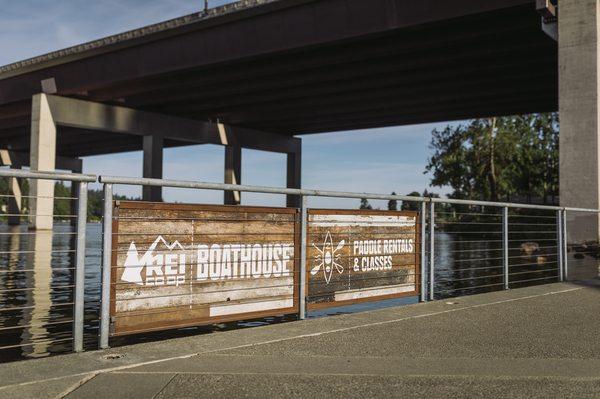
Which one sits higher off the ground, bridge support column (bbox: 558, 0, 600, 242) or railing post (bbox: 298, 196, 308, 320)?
bridge support column (bbox: 558, 0, 600, 242)

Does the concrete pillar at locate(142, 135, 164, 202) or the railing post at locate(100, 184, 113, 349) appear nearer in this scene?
the railing post at locate(100, 184, 113, 349)

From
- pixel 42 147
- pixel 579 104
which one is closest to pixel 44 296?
pixel 579 104

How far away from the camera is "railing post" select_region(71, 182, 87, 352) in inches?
201

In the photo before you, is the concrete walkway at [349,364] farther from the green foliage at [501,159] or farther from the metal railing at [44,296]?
the green foliage at [501,159]

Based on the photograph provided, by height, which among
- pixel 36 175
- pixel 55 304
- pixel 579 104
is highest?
pixel 579 104

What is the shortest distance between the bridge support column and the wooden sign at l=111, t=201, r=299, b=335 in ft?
48.9

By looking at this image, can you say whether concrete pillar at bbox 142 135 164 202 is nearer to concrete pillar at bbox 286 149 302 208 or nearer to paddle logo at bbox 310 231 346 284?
concrete pillar at bbox 286 149 302 208

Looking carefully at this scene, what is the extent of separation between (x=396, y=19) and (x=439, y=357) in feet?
75.6

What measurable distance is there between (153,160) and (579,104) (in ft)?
113

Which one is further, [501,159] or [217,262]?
[501,159]

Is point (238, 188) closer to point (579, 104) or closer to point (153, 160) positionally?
point (579, 104)

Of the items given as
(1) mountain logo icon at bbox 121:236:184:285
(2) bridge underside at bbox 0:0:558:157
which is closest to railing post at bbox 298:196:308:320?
(1) mountain logo icon at bbox 121:236:184:285

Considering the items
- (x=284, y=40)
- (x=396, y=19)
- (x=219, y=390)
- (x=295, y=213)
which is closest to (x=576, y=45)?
(x=396, y=19)

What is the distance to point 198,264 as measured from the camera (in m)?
5.96
